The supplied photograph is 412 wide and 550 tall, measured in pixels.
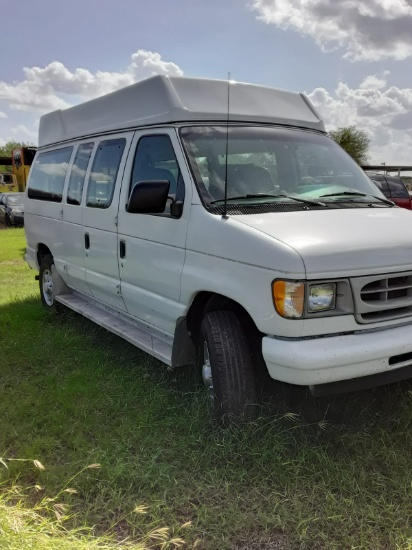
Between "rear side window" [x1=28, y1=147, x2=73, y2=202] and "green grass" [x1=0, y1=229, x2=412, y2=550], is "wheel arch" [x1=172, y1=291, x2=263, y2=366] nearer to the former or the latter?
"green grass" [x1=0, y1=229, x2=412, y2=550]

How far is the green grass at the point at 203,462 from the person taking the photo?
2727 mm

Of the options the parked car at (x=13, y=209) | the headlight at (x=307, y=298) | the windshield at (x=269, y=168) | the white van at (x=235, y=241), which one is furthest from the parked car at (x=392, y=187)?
the parked car at (x=13, y=209)

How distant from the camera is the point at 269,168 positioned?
406 centimetres

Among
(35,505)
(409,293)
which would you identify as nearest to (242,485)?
(35,505)

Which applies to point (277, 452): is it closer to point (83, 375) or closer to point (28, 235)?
point (83, 375)

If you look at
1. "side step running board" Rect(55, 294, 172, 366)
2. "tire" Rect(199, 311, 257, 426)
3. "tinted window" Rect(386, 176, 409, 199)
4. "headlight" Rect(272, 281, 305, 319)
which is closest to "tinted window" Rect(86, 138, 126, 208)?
"side step running board" Rect(55, 294, 172, 366)

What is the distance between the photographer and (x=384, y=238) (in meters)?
3.14

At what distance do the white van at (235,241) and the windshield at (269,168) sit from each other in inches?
0.5

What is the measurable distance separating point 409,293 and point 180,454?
174cm

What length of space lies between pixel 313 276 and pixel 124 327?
2333mm

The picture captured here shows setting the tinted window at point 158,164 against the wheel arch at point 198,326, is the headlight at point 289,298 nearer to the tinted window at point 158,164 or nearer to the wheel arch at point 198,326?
the wheel arch at point 198,326

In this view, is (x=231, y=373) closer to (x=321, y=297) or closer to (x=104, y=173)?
(x=321, y=297)

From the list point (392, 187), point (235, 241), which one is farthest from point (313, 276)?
point (392, 187)

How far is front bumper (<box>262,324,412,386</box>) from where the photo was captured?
2.91 metres
